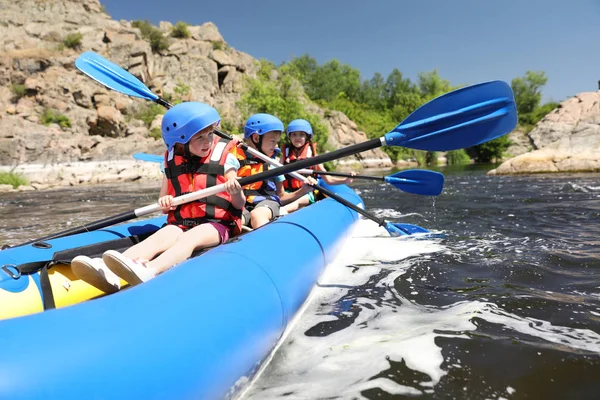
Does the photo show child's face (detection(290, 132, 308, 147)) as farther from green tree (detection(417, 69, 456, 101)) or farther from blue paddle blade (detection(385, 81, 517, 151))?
green tree (detection(417, 69, 456, 101))

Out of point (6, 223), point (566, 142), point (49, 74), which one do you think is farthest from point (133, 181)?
point (566, 142)

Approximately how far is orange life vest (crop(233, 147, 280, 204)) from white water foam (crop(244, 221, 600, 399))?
52.6 inches

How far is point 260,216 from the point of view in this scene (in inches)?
134

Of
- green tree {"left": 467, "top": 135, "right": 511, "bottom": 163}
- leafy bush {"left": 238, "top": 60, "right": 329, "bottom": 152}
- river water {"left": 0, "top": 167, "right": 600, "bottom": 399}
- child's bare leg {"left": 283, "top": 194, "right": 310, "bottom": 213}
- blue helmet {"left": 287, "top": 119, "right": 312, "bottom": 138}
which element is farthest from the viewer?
green tree {"left": 467, "top": 135, "right": 511, "bottom": 163}

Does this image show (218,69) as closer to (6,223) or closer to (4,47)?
(4,47)

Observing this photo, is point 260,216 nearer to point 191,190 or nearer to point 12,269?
point 191,190

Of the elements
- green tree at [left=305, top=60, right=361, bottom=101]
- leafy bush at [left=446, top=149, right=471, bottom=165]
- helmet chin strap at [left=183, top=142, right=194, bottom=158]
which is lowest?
leafy bush at [left=446, top=149, right=471, bottom=165]

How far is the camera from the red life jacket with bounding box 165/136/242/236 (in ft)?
8.25

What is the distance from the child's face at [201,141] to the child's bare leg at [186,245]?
0.48 m

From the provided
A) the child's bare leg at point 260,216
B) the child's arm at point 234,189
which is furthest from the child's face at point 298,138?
the child's arm at point 234,189

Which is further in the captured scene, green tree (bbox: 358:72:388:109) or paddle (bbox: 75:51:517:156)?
green tree (bbox: 358:72:388:109)

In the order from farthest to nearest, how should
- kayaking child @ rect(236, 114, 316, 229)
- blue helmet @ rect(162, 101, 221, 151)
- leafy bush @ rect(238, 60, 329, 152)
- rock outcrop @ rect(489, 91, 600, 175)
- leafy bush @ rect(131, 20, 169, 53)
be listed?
leafy bush @ rect(131, 20, 169, 53)
leafy bush @ rect(238, 60, 329, 152)
rock outcrop @ rect(489, 91, 600, 175)
kayaking child @ rect(236, 114, 316, 229)
blue helmet @ rect(162, 101, 221, 151)

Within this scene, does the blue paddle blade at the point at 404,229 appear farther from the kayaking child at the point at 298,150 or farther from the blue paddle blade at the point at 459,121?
the blue paddle blade at the point at 459,121

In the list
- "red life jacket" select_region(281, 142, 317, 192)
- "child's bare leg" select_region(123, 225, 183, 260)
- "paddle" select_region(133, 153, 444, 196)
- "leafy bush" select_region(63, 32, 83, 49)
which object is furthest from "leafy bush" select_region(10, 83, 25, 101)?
"child's bare leg" select_region(123, 225, 183, 260)
